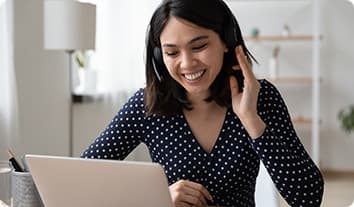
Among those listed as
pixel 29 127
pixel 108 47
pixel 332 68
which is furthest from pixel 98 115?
pixel 332 68

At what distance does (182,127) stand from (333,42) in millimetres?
Result: 3651

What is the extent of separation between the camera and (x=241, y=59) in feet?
3.96

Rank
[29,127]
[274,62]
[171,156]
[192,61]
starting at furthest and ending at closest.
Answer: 1. [274,62]
2. [29,127]
3. [171,156]
4. [192,61]

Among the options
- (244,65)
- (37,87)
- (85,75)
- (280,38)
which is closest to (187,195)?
(244,65)

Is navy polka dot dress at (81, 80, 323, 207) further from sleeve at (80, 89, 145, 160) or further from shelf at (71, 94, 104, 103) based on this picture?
shelf at (71, 94, 104, 103)

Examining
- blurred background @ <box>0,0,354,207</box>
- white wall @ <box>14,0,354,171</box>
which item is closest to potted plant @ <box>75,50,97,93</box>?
blurred background @ <box>0,0,354,207</box>

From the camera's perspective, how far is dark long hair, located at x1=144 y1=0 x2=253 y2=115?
3.97 feet

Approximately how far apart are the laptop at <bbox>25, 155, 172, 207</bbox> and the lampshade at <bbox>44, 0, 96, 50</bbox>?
198cm

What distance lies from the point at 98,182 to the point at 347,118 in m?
3.89

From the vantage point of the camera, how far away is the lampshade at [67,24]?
9.39 feet

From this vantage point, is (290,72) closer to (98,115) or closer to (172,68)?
(98,115)

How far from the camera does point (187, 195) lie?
117 centimetres

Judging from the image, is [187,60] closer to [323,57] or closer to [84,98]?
[84,98]

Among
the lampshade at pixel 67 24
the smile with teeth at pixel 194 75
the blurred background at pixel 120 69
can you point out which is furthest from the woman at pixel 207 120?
the lampshade at pixel 67 24
